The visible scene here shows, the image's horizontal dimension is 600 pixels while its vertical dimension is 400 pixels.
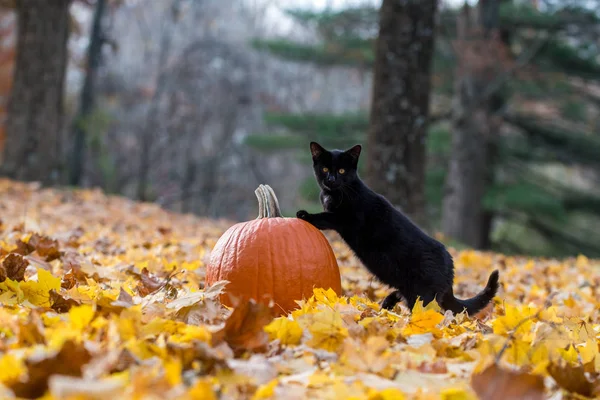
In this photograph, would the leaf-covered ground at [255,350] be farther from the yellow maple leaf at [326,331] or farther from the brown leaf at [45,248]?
the brown leaf at [45,248]

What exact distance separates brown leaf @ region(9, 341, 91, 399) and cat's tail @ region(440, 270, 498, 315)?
186 centimetres

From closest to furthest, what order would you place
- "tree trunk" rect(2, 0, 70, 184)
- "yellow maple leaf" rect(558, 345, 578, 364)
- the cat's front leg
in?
1. "yellow maple leaf" rect(558, 345, 578, 364)
2. the cat's front leg
3. "tree trunk" rect(2, 0, 70, 184)

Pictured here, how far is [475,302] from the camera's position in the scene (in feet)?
9.20

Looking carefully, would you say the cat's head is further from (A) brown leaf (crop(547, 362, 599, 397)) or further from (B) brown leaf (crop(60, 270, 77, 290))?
(A) brown leaf (crop(547, 362, 599, 397))

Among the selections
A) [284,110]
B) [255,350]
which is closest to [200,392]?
[255,350]

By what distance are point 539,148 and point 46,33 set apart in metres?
11.3

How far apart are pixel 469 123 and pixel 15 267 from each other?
949 centimetres

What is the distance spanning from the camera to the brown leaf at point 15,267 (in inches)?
92.2

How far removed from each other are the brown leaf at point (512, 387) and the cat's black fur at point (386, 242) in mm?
1433

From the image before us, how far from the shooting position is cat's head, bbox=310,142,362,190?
119 inches

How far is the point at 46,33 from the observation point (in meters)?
8.91

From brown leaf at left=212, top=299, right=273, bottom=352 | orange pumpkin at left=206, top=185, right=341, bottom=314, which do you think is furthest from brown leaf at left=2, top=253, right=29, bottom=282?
brown leaf at left=212, top=299, right=273, bottom=352

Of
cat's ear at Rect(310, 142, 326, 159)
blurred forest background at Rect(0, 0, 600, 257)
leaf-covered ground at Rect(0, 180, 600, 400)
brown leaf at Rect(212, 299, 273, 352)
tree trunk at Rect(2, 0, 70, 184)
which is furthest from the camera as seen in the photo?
blurred forest background at Rect(0, 0, 600, 257)

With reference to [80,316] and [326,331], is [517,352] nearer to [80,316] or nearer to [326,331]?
[326,331]
